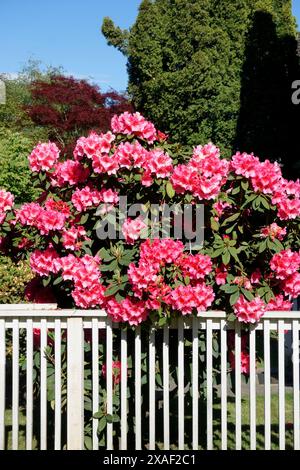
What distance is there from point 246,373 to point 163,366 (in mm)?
568

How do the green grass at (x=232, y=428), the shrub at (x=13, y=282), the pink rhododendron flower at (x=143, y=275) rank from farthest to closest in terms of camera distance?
the shrub at (x=13, y=282), the green grass at (x=232, y=428), the pink rhododendron flower at (x=143, y=275)

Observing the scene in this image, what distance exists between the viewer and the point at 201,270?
9.85 ft

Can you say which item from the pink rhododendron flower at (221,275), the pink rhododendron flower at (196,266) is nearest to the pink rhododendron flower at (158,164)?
the pink rhododendron flower at (196,266)

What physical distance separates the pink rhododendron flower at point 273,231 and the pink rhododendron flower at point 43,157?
132cm

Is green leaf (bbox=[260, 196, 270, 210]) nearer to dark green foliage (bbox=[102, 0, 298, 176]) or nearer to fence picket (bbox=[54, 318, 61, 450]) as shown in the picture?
fence picket (bbox=[54, 318, 61, 450])

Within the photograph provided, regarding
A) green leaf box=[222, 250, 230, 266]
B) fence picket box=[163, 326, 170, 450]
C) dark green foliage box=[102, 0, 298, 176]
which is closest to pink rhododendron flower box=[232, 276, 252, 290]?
green leaf box=[222, 250, 230, 266]

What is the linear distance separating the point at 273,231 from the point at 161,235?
622 mm

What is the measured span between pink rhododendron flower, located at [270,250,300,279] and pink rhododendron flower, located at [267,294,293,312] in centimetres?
18

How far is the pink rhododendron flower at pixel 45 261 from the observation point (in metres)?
3.26

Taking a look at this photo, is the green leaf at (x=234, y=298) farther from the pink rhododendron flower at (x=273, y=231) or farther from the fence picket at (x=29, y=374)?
the fence picket at (x=29, y=374)

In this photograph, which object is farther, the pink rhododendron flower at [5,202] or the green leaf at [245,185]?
the pink rhododendron flower at [5,202]

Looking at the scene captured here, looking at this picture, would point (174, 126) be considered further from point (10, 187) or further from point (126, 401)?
point (126, 401)

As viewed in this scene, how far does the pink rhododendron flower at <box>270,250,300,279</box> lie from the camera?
305 centimetres
